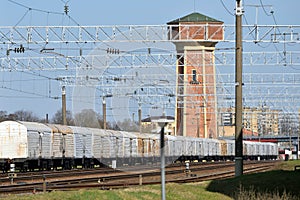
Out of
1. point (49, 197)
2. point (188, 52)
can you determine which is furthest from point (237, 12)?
point (188, 52)

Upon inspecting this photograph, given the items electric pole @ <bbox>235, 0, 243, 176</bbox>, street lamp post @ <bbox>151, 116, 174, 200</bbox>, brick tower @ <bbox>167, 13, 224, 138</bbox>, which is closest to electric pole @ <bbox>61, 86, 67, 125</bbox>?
brick tower @ <bbox>167, 13, 224, 138</bbox>

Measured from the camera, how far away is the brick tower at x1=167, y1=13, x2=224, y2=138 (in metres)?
42.6

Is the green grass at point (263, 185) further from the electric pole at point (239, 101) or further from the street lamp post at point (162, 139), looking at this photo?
the street lamp post at point (162, 139)

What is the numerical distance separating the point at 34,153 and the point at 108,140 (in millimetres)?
11753

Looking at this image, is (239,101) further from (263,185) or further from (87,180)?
(87,180)

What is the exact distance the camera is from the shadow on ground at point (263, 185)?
74.6 ft

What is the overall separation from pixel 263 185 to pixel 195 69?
3581 cm

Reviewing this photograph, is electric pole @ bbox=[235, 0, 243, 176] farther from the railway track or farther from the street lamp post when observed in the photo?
the street lamp post

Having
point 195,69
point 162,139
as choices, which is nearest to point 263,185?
point 162,139

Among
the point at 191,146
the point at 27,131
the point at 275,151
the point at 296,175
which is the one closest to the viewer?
the point at 296,175

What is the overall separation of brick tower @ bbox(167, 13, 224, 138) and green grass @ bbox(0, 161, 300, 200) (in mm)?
2137

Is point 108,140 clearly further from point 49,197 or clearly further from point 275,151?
point 275,151

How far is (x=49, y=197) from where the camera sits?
19141 millimetres

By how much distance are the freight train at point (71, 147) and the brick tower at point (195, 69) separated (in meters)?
3.82
